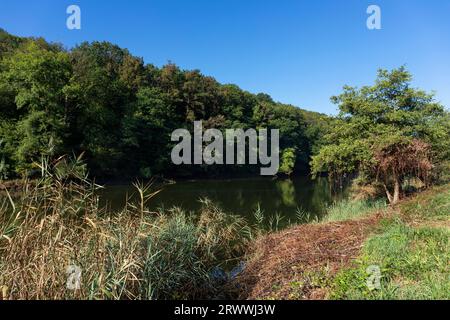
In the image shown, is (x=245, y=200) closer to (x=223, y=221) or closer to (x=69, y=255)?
(x=223, y=221)

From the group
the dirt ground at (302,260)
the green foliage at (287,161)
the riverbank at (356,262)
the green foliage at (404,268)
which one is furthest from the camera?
the green foliage at (287,161)

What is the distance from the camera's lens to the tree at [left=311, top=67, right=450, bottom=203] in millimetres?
11383

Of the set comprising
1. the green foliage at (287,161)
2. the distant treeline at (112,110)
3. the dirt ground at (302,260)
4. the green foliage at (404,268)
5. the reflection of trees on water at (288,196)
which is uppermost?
the distant treeline at (112,110)

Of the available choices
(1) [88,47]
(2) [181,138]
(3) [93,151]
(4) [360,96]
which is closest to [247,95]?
(2) [181,138]

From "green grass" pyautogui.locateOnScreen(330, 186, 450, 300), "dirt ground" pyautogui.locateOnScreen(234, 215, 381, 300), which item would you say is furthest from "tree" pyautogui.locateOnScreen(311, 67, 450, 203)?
"green grass" pyautogui.locateOnScreen(330, 186, 450, 300)

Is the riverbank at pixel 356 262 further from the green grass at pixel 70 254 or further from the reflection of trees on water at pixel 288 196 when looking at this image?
the reflection of trees on water at pixel 288 196

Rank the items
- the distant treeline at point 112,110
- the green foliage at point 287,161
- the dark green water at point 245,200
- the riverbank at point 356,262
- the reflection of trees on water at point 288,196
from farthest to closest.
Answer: the green foliage at point 287,161 < the distant treeline at point 112,110 < the reflection of trees on water at point 288,196 < the dark green water at point 245,200 < the riverbank at point 356,262

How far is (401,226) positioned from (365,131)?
683 cm

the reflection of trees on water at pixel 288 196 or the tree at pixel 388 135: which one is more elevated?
the tree at pixel 388 135

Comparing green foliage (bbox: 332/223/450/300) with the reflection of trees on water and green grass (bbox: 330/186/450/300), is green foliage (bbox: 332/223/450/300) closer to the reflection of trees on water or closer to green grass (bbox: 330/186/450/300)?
green grass (bbox: 330/186/450/300)

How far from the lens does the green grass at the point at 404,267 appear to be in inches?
150

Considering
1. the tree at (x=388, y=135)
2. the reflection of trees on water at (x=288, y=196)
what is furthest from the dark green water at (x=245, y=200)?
the tree at (x=388, y=135)

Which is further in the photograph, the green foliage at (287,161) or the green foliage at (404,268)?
the green foliage at (287,161)

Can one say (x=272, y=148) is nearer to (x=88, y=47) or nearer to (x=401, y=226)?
(x=88, y=47)
